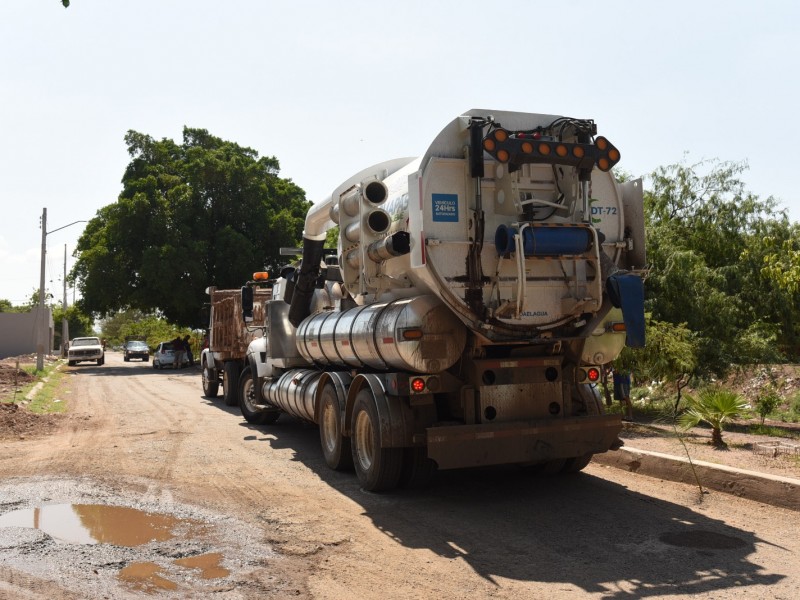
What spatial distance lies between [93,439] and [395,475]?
663 centimetres

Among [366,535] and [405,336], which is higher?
[405,336]

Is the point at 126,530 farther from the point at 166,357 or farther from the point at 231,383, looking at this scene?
the point at 166,357

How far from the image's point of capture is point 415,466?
7746 millimetres

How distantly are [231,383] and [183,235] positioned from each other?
2286 cm

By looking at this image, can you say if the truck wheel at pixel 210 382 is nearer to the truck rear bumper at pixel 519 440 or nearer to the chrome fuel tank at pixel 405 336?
the chrome fuel tank at pixel 405 336

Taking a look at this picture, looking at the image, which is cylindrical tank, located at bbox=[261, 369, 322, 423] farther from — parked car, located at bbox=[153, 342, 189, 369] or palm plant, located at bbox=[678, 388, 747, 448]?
parked car, located at bbox=[153, 342, 189, 369]

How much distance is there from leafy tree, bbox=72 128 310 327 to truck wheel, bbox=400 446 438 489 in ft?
102

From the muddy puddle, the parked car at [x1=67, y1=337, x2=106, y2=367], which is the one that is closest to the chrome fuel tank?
the muddy puddle

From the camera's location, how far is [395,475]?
7.67m

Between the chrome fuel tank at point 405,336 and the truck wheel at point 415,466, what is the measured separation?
92cm

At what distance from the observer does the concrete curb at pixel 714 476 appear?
6871 mm

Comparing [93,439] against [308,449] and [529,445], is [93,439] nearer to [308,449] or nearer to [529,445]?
[308,449]

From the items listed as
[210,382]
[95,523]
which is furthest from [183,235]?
[95,523]

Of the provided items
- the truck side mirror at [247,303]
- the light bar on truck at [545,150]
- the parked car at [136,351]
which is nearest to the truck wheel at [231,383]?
the truck side mirror at [247,303]
